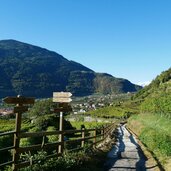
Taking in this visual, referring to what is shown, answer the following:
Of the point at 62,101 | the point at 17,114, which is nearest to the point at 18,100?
the point at 17,114

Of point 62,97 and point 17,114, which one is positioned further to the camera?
point 62,97

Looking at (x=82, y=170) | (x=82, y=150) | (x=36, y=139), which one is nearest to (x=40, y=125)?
(x=36, y=139)

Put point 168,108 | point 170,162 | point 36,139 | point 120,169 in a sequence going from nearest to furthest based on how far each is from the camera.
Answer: point 120,169 < point 170,162 < point 36,139 < point 168,108

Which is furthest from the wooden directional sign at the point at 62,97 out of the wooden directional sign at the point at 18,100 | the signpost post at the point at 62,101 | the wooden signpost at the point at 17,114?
the wooden signpost at the point at 17,114

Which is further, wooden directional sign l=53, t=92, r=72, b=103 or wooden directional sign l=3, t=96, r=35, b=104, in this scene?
wooden directional sign l=53, t=92, r=72, b=103

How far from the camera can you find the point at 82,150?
17.7 m

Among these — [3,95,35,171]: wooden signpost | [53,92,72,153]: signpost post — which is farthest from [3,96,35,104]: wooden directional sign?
[53,92,72,153]: signpost post

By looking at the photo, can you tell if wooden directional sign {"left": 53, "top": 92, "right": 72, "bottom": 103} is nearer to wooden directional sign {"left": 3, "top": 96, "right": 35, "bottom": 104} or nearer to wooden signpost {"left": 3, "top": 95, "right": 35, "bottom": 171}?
wooden directional sign {"left": 3, "top": 96, "right": 35, "bottom": 104}

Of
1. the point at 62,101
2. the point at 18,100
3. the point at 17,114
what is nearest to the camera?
the point at 17,114

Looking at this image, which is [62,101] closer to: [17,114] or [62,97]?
[62,97]

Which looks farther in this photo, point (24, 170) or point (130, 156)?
point (130, 156)

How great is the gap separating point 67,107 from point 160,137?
8.02m

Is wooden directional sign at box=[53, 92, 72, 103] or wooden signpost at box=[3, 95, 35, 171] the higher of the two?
wooden directional sign at box=[53, 92, 72, 103]

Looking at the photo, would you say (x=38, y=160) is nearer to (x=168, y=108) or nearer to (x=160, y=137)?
(x=160, y=137)
